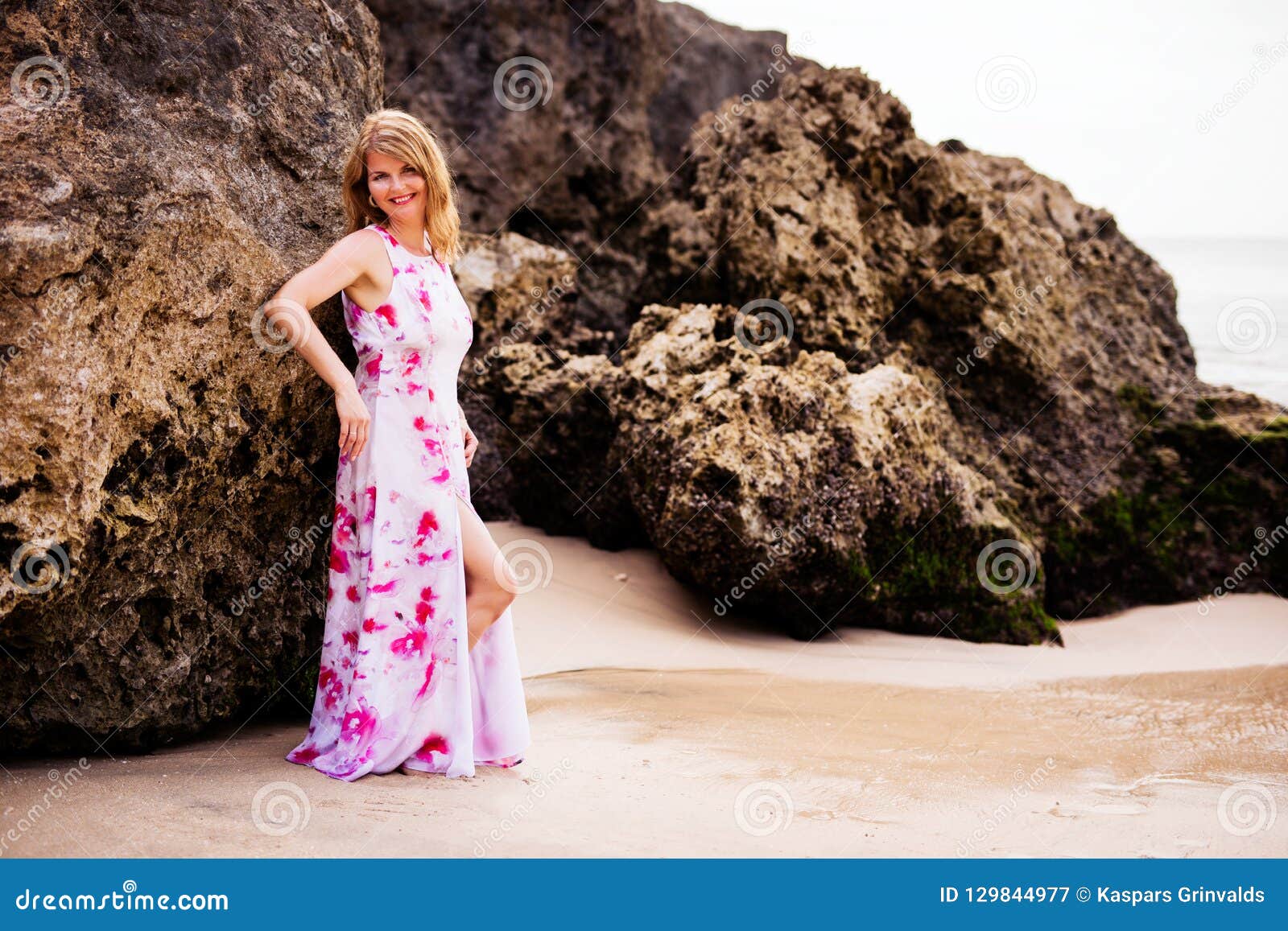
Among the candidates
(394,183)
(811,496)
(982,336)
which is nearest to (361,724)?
(394,183)

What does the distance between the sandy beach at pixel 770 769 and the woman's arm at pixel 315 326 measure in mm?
1058

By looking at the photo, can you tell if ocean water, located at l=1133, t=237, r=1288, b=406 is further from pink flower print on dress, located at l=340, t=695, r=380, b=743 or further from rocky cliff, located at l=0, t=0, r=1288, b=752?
pink flower print on dress, located at l=340, t=695, r=380, b=743

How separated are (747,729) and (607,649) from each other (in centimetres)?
121

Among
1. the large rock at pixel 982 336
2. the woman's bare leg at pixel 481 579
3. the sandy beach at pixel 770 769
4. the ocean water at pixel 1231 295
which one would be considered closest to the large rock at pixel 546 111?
the large rock at pixel 982 336

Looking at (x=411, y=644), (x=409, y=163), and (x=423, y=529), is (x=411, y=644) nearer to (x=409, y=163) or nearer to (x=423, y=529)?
(x=423, y=529)

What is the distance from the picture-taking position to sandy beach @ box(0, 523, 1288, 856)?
2.75 m

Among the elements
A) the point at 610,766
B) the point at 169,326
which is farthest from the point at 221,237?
the point at 610,766

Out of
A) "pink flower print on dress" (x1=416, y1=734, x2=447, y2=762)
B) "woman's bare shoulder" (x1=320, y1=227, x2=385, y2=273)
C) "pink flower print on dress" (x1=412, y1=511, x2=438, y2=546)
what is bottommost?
"pink flower print on dress" (x1=416, y1=734, x2=447, y2=762)

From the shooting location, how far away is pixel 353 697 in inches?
133

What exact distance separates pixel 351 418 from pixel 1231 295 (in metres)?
16.4

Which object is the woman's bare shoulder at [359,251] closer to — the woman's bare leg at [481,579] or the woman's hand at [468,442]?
the woman's hand at [468,442]

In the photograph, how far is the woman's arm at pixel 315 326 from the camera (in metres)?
3.24

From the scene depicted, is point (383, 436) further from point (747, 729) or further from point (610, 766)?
point (747, 729)

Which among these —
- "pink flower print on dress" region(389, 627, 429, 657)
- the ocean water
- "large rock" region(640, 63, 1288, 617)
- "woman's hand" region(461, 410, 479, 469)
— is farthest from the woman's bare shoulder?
the ocean water
